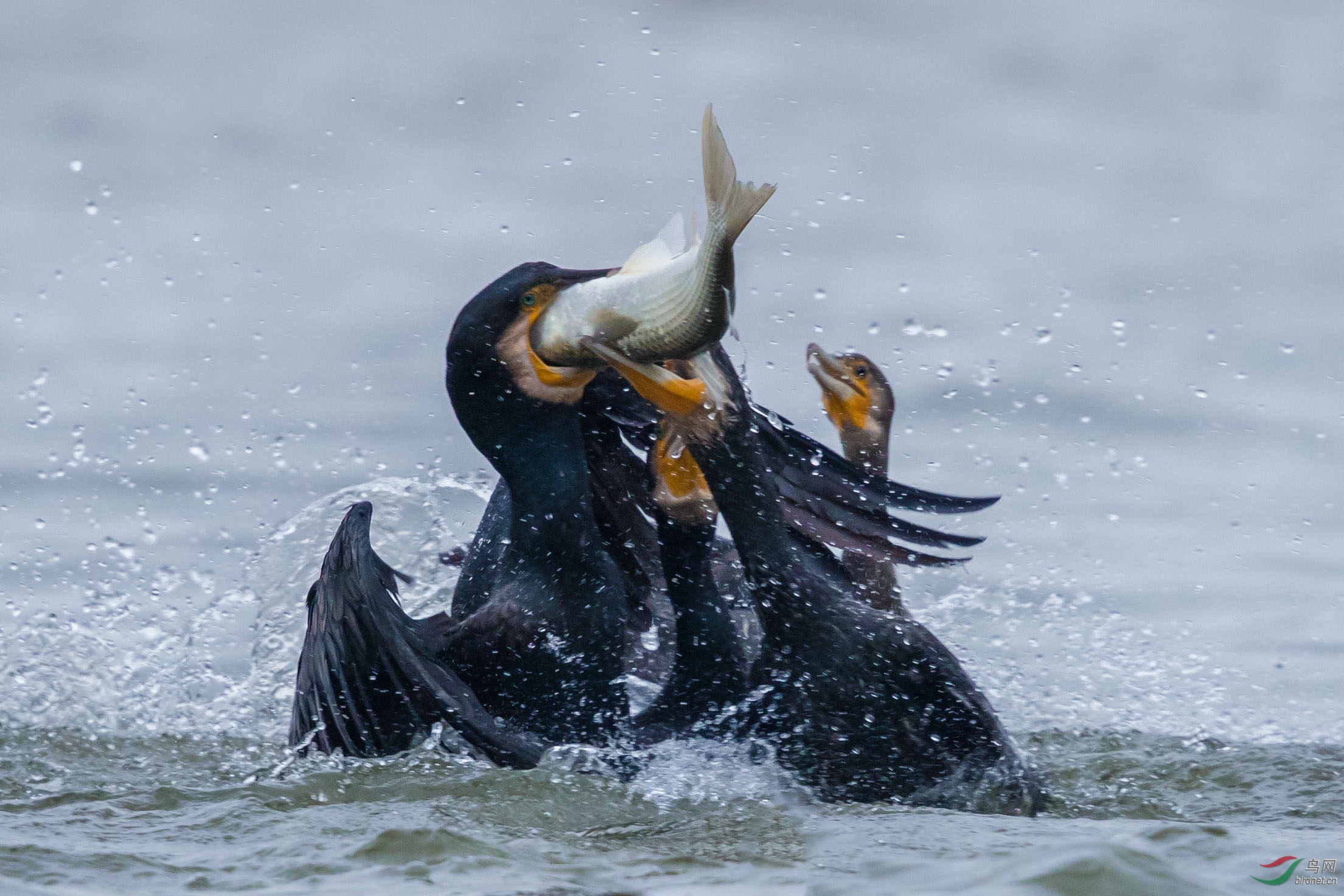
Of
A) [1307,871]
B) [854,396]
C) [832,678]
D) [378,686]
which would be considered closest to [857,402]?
[854,396]

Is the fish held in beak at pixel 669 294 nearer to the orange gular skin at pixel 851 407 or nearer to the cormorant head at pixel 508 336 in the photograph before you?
the cormorant head at pixel 508 336

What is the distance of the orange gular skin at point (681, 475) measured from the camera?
14.3 ft

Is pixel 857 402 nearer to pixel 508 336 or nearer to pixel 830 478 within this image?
pixel 830 478

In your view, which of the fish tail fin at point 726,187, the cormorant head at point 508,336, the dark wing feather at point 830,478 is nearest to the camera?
the fish tail fin at point 726,187

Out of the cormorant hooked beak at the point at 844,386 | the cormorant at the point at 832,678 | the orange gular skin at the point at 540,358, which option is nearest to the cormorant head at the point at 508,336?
the orange gular skin at the point at 540,358

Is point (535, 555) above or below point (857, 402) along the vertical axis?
below

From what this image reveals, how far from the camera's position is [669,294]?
3.83m

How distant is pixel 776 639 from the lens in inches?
161

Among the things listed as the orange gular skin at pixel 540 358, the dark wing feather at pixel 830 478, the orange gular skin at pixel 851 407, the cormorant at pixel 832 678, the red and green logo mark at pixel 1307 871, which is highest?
the orange gular skin at pixel 540 358

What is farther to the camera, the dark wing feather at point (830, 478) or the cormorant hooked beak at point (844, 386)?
the cormorant hooked beak at point (844, 386)

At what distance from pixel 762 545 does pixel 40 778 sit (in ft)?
7.12

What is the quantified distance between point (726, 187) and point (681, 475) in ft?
3.79

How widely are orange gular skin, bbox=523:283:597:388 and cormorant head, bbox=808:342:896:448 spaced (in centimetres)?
141

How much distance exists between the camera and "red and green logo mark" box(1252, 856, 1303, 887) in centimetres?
288
